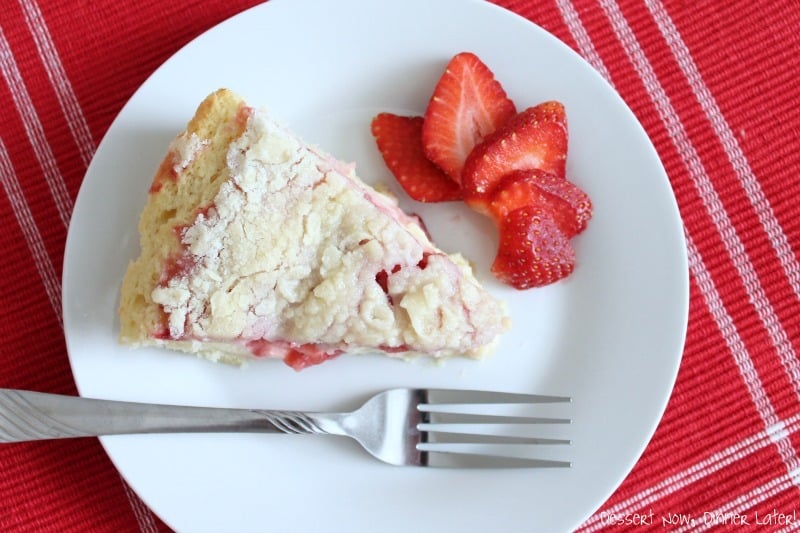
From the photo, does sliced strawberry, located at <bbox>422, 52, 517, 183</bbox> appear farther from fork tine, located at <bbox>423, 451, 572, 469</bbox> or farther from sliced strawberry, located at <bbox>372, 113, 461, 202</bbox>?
fork tine, located at <bbox>423, 451, 572, 469</bbox>

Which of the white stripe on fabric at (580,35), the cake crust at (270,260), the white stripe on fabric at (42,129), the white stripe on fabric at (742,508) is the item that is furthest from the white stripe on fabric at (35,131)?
the white stripe on fabric at (742,508)

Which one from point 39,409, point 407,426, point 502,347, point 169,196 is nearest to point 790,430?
point 502,347

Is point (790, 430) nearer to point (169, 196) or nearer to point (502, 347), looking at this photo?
point (502, 347)

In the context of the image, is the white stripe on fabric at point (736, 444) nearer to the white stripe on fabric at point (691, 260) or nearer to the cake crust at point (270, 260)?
the white stripe on fabric at point (691, 260)

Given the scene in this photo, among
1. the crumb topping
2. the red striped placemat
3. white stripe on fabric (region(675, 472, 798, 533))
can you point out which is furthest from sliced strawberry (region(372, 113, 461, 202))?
white stripe on fabric (region(675, 472, 798, 533))

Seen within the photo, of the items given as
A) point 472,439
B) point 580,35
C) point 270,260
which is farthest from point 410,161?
point 472,439

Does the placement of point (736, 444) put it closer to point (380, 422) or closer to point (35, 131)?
Answer: point (380, 422)
